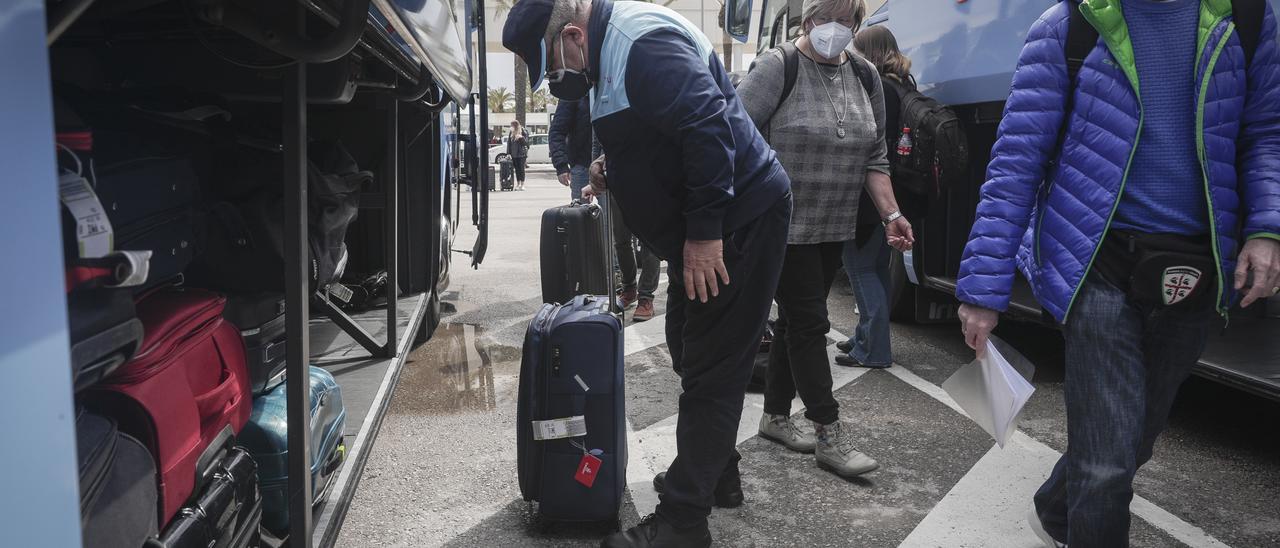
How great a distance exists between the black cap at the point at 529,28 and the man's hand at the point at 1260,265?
5.70 feet

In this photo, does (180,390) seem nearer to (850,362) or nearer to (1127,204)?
(1127,204)

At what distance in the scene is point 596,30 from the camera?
2.60 meters

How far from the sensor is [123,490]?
1656mm

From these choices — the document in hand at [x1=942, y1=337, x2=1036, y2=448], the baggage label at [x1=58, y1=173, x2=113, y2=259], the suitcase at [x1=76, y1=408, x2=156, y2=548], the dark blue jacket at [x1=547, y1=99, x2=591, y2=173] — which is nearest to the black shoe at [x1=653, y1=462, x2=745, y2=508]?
the document in hand at [x1=942, y1=337, x2=1036, y2=448]

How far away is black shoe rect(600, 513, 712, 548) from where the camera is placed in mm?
2852

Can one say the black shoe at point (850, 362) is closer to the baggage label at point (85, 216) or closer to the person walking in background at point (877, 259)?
the person walking in background at point (877, 259)

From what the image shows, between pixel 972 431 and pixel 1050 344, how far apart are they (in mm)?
1875

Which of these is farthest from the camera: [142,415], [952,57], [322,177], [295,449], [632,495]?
[952,57]

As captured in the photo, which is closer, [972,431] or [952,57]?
[972,431]

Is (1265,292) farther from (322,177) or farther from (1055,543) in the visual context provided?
(322,177)

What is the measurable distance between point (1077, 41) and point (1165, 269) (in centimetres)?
55

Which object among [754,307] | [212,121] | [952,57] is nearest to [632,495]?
[754,307]

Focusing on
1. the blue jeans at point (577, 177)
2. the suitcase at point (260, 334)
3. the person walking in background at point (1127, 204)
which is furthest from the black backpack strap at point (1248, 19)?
the blue jeans at point (577, 177)

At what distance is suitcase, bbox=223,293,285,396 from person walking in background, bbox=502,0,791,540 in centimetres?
102
